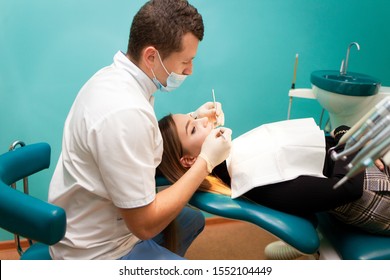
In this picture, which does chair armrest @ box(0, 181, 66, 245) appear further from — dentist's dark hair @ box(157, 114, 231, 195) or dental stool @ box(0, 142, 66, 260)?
Answer: dentist's dark hair @ box(157, 114, 231, 195)

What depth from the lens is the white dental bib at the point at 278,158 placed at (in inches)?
46.9

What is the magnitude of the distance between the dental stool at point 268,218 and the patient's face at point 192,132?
8.0 inches

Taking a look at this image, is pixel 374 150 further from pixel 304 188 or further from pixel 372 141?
pixel 304 188

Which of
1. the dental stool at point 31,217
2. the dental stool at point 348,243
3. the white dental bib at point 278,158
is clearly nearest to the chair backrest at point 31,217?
the dental stool at point 31,217

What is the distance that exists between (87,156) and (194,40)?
1.58 feet

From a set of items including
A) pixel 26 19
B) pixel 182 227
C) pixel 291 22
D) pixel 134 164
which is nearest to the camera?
pixel 134 164

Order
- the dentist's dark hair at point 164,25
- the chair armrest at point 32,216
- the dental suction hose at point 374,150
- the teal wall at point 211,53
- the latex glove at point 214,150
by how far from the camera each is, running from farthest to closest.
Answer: the teal wall at point 211,53
the latex glove at point 214,150
the dentist's dark hair at point 164,25
the chair armrest at point 32,216
the dental suction hose at point 374,150

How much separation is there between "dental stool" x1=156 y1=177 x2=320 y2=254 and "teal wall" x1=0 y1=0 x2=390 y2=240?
960 millimetres

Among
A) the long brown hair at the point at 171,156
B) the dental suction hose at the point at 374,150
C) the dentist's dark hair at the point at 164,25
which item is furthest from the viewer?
the long brown hair at the point at 171,156

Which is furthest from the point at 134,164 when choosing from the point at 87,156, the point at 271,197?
the point at 271,197

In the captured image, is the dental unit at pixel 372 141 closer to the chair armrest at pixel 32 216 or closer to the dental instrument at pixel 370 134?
the dental instrument at pixel 370 134

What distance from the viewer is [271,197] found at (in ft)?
3.81
